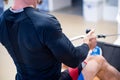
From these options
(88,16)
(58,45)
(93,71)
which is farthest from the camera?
(88,16)

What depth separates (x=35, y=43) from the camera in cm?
144

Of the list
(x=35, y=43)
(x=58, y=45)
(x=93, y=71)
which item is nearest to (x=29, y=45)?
(x=35, y=43)

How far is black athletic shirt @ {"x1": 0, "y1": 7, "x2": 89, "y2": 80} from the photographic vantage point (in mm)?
1419

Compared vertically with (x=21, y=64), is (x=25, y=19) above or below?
above

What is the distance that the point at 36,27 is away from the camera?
4.63 ft

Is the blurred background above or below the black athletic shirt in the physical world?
below

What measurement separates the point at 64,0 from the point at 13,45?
3.59 m

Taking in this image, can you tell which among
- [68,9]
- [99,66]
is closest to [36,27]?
[99,66]

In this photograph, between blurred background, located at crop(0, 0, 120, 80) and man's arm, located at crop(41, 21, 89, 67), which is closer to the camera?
man's arm, located at crop(41, 21, 89, 67)

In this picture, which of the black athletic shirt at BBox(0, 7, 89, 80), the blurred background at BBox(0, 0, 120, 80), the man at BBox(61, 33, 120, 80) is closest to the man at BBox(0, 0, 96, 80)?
the black athletic shirt at BBox(0, 7, 89, 80)

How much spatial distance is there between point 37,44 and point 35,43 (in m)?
0.01

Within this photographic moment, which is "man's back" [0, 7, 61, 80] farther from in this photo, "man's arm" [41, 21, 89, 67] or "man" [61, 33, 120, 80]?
"man" [61, 33, 120, 80]

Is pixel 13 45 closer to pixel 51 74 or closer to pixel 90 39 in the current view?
pixel 51 74

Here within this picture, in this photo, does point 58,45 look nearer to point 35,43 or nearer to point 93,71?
point 35,43
